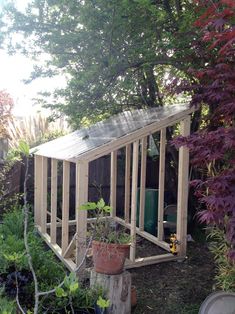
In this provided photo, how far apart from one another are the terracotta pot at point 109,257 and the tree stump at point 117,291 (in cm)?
6

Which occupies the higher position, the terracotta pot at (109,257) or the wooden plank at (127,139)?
the wooden plank at (127,139)

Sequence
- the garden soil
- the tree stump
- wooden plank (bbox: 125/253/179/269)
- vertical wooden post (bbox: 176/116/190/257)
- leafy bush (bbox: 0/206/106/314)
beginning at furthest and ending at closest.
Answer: vertical wooden post (bbox: 176/116/190/257) → wooden plank (bbox: 125/253/179/269) → the garden soil → the tree stump → leafy bush (bbox: 0/206/106/314)

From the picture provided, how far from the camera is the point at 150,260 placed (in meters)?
4.52

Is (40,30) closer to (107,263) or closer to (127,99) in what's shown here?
(127,99)

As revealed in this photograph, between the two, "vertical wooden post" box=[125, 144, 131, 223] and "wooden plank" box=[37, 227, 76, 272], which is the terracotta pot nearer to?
"wooden plank" box=[37, 227, 76, 272]

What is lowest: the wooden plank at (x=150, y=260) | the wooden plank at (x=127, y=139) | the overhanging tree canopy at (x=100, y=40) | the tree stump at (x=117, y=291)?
the wooden plank at (x=150, y=260)

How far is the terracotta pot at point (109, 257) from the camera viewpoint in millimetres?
3225

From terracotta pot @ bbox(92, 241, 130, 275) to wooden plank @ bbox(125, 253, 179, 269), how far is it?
3.70ft

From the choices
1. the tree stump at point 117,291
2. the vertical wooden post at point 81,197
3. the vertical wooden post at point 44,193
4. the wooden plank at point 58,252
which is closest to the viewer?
the tree stump at point 117,291

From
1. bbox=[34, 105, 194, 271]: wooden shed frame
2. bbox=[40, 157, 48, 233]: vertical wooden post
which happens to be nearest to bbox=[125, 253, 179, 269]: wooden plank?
bbox=[34, 105, 194, 271]: wooden shed frame

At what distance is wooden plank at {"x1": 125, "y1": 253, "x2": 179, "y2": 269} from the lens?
14.4 feet

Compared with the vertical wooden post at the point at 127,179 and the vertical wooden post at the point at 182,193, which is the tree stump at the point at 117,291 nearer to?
the vertical wooden post at the point at 182,193

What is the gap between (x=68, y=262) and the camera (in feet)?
14.0

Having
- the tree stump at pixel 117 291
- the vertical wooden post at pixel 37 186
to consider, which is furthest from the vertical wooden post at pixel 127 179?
the tree stump at pixel 117 291
